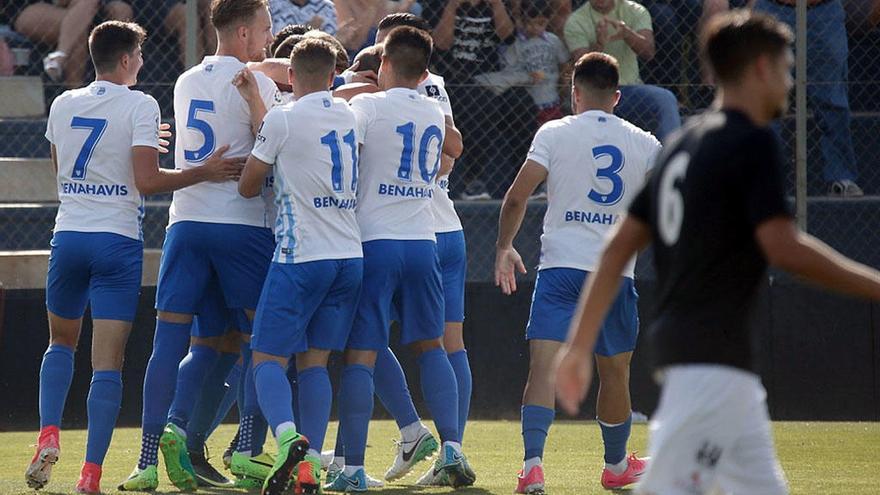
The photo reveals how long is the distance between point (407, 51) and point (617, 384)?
6.23 ft

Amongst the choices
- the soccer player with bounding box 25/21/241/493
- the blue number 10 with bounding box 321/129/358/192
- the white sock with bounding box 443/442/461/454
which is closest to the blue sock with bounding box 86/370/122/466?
the soccer player with bounding box 25/21/241/493

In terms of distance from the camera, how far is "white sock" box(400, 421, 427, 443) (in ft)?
22.5

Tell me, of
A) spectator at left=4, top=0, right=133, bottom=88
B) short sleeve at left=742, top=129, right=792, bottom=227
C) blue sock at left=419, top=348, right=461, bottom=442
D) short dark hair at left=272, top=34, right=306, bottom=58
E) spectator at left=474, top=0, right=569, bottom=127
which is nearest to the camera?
short sleeve at left=742, top=129, right=792, bottom=227

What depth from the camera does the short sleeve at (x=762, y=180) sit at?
3369mm

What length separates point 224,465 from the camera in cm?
762

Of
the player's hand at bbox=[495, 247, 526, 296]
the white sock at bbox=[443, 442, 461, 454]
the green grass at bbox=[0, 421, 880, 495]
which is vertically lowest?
the green grass at bbox=[0, 421, 880, 495]

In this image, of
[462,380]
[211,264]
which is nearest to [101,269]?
[211,264]

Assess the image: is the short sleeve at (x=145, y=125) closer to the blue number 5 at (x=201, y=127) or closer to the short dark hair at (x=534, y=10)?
the blue number 5 at (x=201, y=127)

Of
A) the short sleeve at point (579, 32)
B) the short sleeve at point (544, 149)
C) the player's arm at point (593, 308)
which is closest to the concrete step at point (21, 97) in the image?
the short sleeve at point (579, 32)

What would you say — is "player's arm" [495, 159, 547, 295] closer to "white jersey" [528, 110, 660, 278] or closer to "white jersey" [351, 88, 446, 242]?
"white jersey" [528, 110, 660, 278]

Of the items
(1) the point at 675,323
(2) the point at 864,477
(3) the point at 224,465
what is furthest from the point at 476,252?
(1) the point at 675,323

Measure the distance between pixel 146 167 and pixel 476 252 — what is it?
15.1 feet

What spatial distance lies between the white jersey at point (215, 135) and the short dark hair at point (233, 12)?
0.58 feet

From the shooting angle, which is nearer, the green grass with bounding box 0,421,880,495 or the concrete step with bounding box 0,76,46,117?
the green grass with bounding box 0,421,880,495
